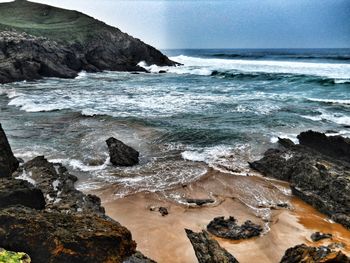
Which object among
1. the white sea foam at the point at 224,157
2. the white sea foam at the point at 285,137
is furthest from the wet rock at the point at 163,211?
the white sea foam at the point at 285,137

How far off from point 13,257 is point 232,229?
4.92m

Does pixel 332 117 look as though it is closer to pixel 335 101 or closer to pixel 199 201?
pixel 335 101

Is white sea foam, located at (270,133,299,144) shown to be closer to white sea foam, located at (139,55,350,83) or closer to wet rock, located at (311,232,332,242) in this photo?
wet rock, located at (311,232,332,242)

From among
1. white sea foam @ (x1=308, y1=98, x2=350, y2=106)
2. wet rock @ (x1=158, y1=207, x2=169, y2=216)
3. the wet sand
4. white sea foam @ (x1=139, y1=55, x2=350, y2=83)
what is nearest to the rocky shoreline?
the wet sand

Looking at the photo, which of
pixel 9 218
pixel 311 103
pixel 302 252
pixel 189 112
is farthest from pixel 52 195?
pixel 311 103

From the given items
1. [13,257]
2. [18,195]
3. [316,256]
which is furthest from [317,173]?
[13,257]

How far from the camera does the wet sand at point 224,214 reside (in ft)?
24.2

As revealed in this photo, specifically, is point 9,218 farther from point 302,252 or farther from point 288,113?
point 288,113

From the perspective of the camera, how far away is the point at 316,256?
5.20 m

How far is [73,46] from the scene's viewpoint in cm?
5903

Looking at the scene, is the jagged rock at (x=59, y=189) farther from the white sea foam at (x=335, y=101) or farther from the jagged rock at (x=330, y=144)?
the white sea foam at (x=335, y=101)

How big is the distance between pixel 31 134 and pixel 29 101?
30.6 feet

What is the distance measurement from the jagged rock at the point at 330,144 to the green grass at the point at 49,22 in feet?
176

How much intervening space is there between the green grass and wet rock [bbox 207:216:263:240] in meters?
56.8
